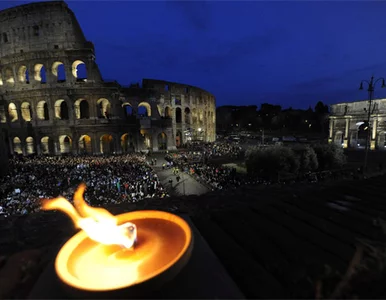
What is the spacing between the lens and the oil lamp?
188cm

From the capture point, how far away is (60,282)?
1.99 m

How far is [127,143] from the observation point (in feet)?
119

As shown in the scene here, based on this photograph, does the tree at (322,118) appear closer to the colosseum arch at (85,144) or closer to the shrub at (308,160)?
the shrub at (308,160)

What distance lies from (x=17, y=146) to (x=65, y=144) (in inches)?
286

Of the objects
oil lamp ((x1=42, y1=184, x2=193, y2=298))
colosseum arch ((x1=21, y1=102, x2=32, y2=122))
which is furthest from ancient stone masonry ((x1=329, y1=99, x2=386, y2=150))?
colosseum arch ((x1=21, y1=102, x2=32, y2=122))

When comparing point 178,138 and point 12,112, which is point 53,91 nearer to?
point 12,112

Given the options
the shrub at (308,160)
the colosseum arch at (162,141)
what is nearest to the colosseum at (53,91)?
the colosseum arch at (162,141)

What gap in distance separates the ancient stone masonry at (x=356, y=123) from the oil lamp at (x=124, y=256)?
146 feet

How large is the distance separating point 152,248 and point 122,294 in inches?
30.2

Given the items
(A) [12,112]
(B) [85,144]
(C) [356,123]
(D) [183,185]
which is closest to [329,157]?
(D) [183,185]

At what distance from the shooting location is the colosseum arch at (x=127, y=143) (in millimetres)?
35625

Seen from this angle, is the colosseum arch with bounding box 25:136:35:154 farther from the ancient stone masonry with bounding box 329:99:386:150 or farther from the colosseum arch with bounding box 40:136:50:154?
the ancient stone masonry with bounding box 329:99:386:150

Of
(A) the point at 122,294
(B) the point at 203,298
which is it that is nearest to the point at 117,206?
(A) the point at 122,294

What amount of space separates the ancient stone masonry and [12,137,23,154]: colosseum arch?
56.7 m
